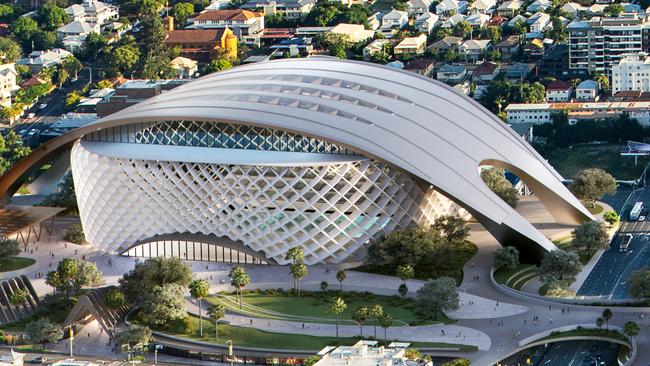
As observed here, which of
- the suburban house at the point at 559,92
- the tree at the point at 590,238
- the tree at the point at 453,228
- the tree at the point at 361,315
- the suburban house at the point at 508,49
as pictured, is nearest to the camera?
the tree at the point at 361,315

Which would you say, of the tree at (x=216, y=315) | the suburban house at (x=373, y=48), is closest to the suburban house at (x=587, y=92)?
the suburban house at (x=373, y=48)

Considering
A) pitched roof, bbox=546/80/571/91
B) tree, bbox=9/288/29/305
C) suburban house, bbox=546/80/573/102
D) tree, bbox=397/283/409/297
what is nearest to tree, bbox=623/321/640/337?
tree, bbox=397/283/409/297

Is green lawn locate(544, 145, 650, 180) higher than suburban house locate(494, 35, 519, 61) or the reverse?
higher

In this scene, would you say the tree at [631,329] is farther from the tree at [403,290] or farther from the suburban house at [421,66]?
the suburban house at [421,66]

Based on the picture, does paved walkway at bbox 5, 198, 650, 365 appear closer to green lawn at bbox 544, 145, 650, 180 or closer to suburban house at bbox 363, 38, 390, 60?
green lawn at bbox 544, 145, 650, 180

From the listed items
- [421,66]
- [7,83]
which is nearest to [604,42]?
[421,66]

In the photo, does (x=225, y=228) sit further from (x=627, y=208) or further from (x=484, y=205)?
(x=627, y=208)
